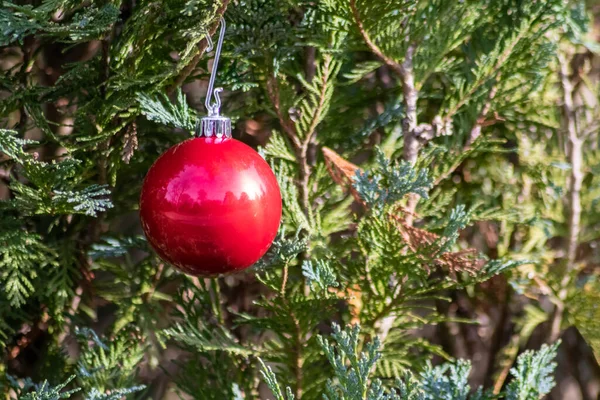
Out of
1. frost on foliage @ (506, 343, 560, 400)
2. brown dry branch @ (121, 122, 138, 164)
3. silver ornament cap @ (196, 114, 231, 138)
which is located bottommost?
frost on foliage @ (506, 343, 560, 400)

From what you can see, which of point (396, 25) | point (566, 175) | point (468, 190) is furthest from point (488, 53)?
point (566, 175)

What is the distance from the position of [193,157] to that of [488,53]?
2.00 feet

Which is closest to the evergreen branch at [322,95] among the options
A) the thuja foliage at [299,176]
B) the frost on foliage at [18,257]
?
the thuja foliage at [299,176]

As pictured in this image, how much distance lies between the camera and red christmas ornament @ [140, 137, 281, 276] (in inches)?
32.2

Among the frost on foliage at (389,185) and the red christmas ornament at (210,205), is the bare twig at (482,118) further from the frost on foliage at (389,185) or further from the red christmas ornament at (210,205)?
the red christmas ornament at (210,205)

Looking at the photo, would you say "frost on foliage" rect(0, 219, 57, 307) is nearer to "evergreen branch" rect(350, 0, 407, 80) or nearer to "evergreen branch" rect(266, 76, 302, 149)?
"evergreen branch" rect(266, 76, 302, 149)

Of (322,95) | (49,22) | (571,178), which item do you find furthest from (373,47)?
(571,178)

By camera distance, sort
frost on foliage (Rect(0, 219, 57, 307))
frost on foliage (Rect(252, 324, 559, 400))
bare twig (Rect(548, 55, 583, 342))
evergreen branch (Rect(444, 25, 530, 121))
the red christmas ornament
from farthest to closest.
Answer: bare twig (Rect(548, 55, 583, 342)) < evergreen branch (Rect(444, 25, 530, 121)) < frost on foliage (Rect(0, 219, 57, 307)) < frost on foliage (Rect(252, 324, 559, 400)) < the red christmas ornament

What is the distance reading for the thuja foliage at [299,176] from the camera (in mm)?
1009

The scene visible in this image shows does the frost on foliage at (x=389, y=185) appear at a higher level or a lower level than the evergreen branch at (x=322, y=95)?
lower

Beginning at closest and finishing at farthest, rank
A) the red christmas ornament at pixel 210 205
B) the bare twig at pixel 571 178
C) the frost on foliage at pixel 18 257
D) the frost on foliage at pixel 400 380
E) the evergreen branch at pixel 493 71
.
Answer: the red christmas ornament at pixel 210 205, the frost on foliage at pixel 400 380, the frost on foliage at pixel 18 257, the evergreen branch at pixel 493 71, the bare twig at pixel 571 178

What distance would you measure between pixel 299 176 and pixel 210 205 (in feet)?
1.29

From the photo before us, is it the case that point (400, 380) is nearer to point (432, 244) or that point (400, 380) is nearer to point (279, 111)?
point (432, 244)

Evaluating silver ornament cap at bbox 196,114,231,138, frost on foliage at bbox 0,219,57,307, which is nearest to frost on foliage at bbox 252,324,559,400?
silver ornament cap at bbox 196,114,231,138
